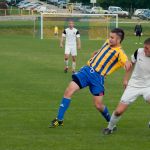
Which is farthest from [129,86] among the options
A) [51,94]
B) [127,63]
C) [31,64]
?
[31,64]

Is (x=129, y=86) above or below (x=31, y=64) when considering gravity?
above

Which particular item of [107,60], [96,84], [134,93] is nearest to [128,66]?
[134,93]

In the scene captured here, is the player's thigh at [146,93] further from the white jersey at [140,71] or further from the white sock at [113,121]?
the white sock at [113,121]

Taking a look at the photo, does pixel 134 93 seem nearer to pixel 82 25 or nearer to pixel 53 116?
pixel 53 116

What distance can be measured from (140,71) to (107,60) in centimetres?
88

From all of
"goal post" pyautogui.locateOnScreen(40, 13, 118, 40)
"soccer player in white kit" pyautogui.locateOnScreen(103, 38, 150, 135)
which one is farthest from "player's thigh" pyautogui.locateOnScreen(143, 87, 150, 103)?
"goal post" pyautogui.locateOnScreen(40, 13, 118, 40)

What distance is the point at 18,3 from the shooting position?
11300 centimetres

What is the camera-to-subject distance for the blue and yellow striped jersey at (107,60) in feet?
38.5

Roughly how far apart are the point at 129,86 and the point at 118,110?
47 centimetres

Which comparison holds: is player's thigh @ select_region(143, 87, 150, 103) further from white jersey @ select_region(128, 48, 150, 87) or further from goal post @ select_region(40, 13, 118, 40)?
goal post @ select_region(40, 13, 118, 40)

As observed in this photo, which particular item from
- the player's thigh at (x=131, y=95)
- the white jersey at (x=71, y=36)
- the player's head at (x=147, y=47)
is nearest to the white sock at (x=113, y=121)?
the player's thigh at (x=131, y=95)

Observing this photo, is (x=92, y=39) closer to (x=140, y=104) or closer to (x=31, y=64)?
(x=31, y=64)

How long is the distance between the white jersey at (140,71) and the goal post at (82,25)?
148ft

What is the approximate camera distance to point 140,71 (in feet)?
36.4
